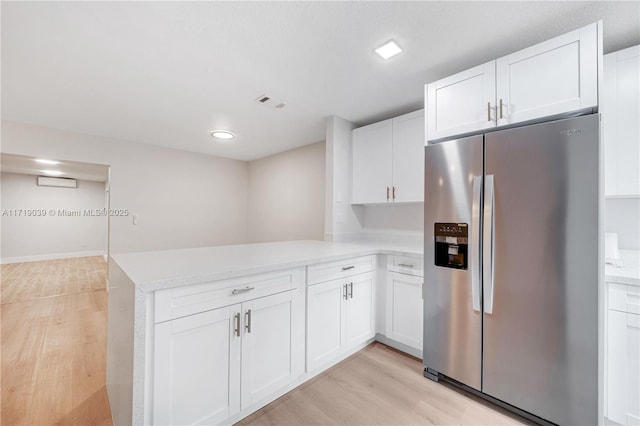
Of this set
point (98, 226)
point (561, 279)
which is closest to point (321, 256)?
point (561, 279)

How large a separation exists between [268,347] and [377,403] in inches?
31.2

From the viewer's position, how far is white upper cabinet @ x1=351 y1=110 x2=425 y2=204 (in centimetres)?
255

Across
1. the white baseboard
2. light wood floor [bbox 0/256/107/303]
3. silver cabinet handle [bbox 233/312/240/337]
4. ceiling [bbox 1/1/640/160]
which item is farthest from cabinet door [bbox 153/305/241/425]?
the white baseboard

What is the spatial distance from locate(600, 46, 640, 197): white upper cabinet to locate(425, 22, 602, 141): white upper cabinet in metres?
0.40

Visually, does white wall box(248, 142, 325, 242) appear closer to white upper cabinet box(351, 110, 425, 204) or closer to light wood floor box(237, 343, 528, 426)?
white upper cabinet box(351, 110, 425, 204)

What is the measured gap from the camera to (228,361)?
4.48 feet

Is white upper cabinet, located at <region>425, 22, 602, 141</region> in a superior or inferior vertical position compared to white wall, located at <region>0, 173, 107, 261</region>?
superior

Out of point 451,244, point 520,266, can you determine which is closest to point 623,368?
point 520,266

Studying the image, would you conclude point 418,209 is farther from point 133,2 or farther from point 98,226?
point 98,226

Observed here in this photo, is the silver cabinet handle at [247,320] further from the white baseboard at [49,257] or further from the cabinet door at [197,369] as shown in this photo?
the white baseboard at [49,257]

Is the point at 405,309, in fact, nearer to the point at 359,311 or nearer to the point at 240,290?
the point at 359,311

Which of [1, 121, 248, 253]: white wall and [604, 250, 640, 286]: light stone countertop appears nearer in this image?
[604, 250, 640, 286]: light stone countertop

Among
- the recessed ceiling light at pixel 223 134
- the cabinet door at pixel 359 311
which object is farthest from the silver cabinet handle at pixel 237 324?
the recessed ceiling light at pixel 223 134

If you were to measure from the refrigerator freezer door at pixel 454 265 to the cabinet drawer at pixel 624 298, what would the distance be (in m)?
0.61
